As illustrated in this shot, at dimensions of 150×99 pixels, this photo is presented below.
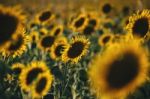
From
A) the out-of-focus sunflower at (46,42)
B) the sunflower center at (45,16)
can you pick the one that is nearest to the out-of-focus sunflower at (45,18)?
the sunflower center at (45,16)

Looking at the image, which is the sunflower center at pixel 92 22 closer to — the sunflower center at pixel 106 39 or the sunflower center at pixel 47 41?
the sunflower center at pixel 106 39

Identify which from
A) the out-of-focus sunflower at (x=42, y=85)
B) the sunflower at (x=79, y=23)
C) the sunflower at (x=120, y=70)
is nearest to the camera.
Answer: the sunflower at (x=120, y=70)

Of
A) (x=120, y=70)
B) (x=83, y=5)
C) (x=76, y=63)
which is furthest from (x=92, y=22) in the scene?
(x=83, y=5)

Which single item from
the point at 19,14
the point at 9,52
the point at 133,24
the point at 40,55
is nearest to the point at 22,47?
the point at 9,52

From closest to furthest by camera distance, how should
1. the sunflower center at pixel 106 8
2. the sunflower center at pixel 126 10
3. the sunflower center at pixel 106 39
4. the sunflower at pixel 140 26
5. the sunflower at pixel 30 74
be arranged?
the sunflower at pixel 140 26, the sunflower at pixel 30 74, the sunflower center at pixel 106 39, the sunflower center at pixel 106 8, the sunflower center at pixel 126 10

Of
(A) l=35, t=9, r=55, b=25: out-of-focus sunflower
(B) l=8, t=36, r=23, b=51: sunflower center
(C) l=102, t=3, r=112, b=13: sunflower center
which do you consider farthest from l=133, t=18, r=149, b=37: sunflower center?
(C) l=102, t=3, r=112, b=13: sunflower center

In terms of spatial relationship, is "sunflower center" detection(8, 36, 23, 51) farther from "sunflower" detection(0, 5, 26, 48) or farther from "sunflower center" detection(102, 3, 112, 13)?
"sunflower center" detection(102, 3, 112, 13)
